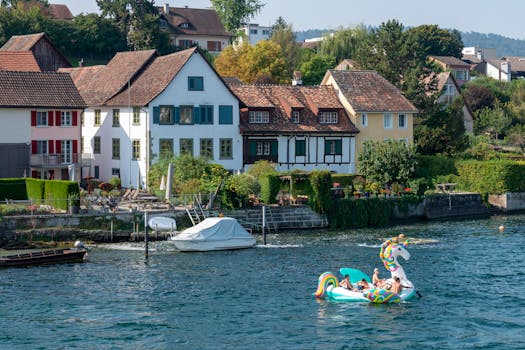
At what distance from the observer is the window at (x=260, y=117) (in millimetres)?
89688

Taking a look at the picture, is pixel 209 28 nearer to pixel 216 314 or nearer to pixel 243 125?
pixel 243 125

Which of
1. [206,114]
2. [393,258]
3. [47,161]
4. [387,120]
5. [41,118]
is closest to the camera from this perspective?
[393,258]

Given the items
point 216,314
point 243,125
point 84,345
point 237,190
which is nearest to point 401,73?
point 243,125

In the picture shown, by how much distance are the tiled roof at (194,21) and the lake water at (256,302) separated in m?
97.0

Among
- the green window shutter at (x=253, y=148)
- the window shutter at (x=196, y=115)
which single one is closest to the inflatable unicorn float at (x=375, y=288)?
the window shutter at (x=196, y=115)

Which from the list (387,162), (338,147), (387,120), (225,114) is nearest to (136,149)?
(225,114)

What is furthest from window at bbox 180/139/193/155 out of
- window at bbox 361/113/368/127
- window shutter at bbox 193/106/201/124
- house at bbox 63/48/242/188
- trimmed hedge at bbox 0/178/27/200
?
window at bbox 361/113/368/127

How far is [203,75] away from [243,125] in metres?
5.70

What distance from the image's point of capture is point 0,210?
67938mm

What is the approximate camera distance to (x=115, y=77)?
92.8m

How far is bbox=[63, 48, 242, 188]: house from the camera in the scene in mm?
85062

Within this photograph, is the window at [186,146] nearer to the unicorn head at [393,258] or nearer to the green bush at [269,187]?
the green bush at [269,187]

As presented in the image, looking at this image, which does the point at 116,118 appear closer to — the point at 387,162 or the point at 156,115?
the point at 156,115

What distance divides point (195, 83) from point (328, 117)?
13.9m
